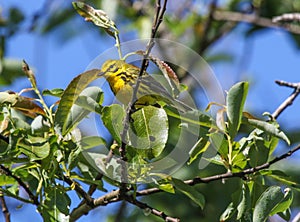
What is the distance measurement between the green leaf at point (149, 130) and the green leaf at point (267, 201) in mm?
247

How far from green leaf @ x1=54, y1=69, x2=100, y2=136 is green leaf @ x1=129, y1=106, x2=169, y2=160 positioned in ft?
0.41

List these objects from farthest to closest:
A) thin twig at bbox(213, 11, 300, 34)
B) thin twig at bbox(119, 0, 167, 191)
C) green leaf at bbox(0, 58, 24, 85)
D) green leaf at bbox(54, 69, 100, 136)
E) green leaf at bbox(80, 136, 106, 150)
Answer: thin twig at bbox(213, 11, 300, 34), green leaf at bbox(0, 58, 24, 85), green leaf at bbox(80, 136, 106, 150), green leaf at bbox(54, 69, 100, 136), thin twig at bbox(119, 0, 167, 191)

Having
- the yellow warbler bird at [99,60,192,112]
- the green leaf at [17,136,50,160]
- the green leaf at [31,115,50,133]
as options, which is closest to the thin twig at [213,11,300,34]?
the yellow warbler bird at [99,60,192,112]

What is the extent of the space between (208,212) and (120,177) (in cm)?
192

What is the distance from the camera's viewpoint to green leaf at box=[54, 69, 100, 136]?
4.47 feet

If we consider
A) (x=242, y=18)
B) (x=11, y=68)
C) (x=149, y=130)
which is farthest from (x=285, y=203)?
(x=242, y=18)

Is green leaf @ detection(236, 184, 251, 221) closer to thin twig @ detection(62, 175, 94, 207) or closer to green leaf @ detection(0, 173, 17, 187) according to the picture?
thin twig @ detection(62, 175, 94, 207)

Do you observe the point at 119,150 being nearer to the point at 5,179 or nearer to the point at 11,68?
the point at 5,179

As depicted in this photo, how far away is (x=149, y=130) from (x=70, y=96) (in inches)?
7.4

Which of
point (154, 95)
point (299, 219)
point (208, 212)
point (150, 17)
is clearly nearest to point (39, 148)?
point (154, 95)

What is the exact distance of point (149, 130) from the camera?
1.37 meters

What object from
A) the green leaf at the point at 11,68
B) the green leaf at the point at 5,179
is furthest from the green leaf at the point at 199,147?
the green leaf at the point at 11,68

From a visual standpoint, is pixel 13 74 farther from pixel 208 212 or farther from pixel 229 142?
pixel 229 142

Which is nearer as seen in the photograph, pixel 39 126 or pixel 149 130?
pixel 149 130
